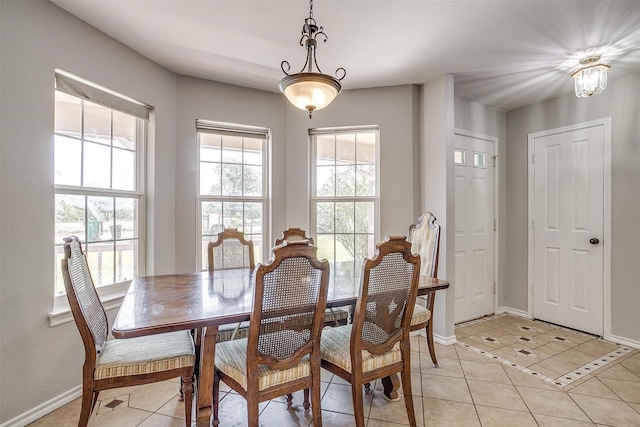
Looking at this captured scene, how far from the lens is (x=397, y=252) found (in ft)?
5.55

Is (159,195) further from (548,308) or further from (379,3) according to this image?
(548,308)

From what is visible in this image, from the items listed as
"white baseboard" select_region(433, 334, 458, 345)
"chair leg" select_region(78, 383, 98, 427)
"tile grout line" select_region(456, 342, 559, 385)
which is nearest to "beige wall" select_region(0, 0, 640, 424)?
"white baseboard" select_region(433, 334, 458, 345)

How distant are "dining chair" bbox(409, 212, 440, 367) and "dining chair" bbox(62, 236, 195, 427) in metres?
1.57

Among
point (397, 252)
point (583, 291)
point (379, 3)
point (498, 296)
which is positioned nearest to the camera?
point (397, 252)

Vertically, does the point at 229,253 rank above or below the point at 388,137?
below

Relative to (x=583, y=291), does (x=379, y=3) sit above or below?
above

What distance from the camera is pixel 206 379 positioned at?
1.59m

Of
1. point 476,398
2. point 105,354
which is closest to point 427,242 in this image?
point 476,398

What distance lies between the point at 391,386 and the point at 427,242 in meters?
1.20

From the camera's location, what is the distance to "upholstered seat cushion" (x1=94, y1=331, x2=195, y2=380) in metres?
1.56

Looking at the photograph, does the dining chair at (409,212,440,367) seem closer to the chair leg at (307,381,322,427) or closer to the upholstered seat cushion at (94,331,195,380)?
Result: the chair leg at (307,381,322,427)

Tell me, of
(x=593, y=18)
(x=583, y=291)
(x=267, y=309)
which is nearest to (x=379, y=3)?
(x=593, y=18)

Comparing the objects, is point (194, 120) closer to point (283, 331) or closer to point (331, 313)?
point (331, 313)

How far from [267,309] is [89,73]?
2190 mm
